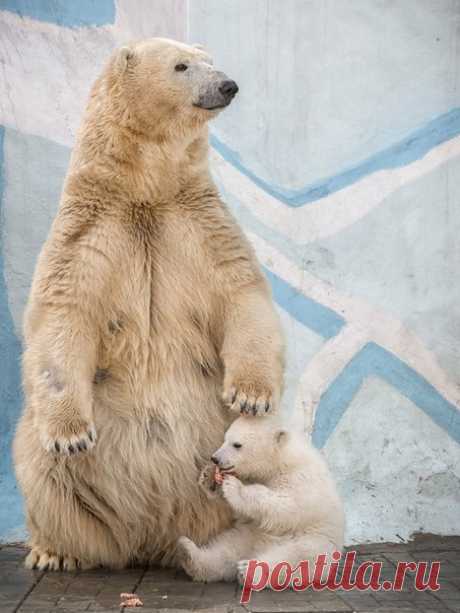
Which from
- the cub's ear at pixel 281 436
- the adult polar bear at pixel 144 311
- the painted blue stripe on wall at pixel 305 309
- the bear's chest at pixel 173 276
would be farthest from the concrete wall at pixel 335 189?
the cub's ear at pixel 281 436

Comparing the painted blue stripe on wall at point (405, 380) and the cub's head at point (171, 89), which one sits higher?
the cub's head at point (171, 89)

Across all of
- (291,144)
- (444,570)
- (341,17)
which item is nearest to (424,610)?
(444,570)

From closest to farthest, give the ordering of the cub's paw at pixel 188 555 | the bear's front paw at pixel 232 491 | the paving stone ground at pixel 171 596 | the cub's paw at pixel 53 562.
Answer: the paving stone ground at pixel 171 596 < the bear's front paw at pixel 232 491 < the cub's paw at pixel 188 555 < the cub's paw at pixel 53 562

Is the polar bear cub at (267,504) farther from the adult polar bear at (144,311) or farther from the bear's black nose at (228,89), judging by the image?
the bear's black nose at (228,89)

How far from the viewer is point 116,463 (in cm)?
378

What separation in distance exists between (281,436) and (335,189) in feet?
6.18

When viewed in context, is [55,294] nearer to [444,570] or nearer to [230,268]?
[230,268]

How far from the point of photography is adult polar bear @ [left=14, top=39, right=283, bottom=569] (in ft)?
12.3

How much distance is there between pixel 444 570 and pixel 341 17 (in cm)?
255

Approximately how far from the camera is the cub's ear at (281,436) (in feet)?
11.9

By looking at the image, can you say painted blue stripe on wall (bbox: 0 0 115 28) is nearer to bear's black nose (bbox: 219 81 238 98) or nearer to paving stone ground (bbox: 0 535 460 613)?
bear's black nose (bbox: 219 81 238 98)

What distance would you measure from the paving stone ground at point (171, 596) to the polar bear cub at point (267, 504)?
0.32 ft

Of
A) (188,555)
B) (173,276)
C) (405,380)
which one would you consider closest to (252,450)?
(188,555)

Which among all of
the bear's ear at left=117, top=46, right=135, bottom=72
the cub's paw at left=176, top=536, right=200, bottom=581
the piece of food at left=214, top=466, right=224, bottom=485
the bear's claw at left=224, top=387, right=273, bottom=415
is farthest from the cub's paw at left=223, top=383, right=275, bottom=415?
the bear's ear at left=117, top=46, right=135, bottom=72
